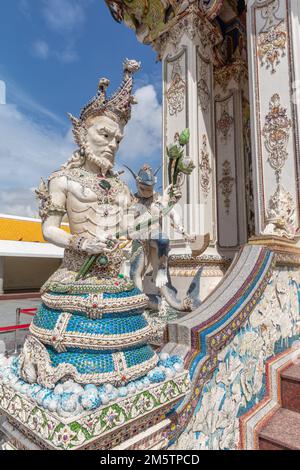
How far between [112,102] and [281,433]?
2.70m

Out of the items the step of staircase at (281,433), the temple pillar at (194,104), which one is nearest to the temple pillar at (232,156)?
the temple pillar at (194,104)

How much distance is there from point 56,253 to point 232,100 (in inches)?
530

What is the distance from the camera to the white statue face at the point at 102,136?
1.94 meters

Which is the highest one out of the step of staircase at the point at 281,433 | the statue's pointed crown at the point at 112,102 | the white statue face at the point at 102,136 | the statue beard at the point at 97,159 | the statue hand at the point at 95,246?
the statue's pointed crown at the point at 112,102

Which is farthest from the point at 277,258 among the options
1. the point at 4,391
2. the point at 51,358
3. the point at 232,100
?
the point at 232,100

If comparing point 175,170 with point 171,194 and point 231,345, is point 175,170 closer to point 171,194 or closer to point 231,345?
point 171,194

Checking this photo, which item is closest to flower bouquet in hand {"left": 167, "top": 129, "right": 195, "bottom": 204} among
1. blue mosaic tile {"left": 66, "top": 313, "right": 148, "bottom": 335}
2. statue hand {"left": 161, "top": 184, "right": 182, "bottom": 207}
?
statue hand {"left": 161, "top": 184, "right": 182, "bottom": 207}

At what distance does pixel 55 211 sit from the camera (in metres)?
1.83

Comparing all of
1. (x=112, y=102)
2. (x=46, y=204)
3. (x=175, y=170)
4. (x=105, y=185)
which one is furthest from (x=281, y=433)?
(x=112, y=102)

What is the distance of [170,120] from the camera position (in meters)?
7.63

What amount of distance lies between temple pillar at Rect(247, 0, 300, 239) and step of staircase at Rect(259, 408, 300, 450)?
3.30 m

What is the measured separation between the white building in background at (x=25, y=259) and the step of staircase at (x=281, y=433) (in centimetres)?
1658

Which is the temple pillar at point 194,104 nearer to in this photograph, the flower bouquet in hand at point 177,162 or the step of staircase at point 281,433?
the step of staircase at point 281,433

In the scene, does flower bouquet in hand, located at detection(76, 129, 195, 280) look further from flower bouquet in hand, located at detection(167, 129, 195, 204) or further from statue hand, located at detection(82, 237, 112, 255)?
statue hand, located at detection(82, 237, 112, 255)
